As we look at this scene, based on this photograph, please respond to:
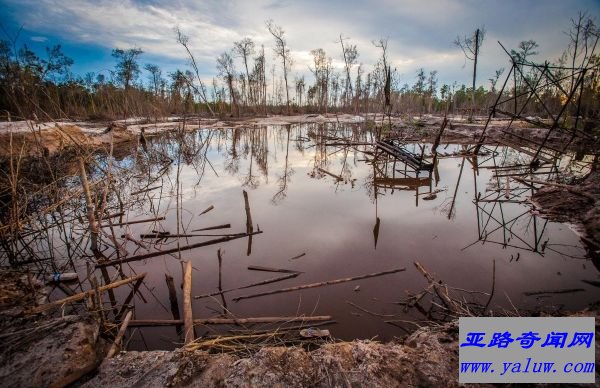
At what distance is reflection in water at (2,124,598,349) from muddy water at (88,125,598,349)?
20 mm

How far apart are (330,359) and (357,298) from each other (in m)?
1.23

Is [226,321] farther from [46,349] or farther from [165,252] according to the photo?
[165,252]

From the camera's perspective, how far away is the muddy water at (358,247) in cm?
303

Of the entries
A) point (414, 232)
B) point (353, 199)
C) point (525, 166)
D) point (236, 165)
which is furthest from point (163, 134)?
point (525, 166)

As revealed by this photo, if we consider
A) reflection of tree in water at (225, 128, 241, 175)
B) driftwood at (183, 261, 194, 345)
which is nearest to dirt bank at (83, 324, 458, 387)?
driftwood at (183, 261, 194, 345)

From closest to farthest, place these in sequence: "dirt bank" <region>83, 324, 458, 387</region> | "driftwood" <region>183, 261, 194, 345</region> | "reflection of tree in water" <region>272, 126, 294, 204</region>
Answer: "dirt bank" <region>83, 324, 458, 387</region>, "driftwood" <region>183, 261, 194, 345</region>, "reflection of tree in water" <region>272, 126, 294, 204</region>

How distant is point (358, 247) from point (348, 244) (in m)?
0.19

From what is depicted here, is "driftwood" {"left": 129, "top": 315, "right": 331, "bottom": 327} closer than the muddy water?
Yes

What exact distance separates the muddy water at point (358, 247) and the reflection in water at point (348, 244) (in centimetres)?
2

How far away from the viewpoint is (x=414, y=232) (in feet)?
15.6

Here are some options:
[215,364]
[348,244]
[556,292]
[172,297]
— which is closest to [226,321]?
[215,364]

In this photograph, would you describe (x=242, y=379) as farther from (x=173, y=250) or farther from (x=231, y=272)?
(x=173, y=250)

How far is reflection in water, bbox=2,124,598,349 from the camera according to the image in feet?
10.0

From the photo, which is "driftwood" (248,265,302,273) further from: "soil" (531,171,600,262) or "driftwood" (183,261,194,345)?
"soil" (531,171,600,262)
